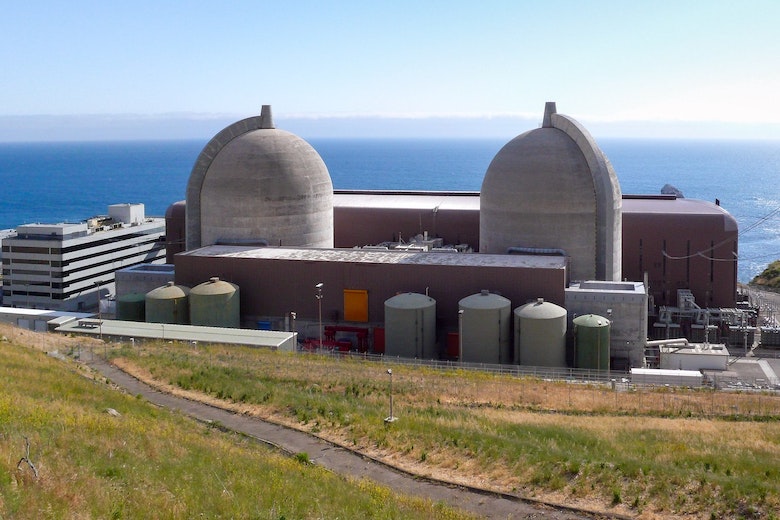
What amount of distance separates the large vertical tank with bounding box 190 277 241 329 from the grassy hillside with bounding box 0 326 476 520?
2061cm

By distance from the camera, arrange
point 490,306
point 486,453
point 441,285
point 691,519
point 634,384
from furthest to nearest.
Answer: point 441,285, point 490,306, point 634,384, point 486,453, point 691,519

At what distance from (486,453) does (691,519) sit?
5.20 meters

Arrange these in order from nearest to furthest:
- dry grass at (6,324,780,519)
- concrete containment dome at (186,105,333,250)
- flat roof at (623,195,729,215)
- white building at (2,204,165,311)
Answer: dry grass at (6,324,780,519), concrete containment dome at (186,105,333,250), flat roof at (623,195,729,215), white building at (2,204,165,311)

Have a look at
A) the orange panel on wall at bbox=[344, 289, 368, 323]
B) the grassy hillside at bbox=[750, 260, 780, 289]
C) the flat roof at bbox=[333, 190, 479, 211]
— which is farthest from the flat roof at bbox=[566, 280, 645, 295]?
the grassy hillside at bbox=[750, 260, 780, 289]

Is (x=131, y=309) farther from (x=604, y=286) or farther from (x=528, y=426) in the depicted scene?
(x=528, y=426)

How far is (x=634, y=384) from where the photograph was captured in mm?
35531

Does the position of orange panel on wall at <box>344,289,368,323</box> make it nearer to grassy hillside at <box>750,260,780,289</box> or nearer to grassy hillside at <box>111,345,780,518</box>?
grassy hillside at <box>111,345,780,518</box>

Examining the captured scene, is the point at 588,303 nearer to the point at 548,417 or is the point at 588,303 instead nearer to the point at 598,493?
the point at 548,417

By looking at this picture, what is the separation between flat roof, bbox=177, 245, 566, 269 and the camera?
43.0 m

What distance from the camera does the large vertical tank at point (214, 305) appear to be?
4272 centimetres

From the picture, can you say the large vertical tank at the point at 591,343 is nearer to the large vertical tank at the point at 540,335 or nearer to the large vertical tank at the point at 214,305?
the large vertical tank at the point at 540,335

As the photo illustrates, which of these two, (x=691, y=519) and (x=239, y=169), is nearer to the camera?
(x=691, y=519)

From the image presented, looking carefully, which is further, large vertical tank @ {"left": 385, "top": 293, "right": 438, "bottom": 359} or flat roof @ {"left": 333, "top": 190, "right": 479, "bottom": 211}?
flat roof @ {"left": 333, "top": 190, "right": 479, "bottom": 211}

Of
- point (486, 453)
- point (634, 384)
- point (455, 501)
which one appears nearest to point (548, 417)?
point (486, 453)
